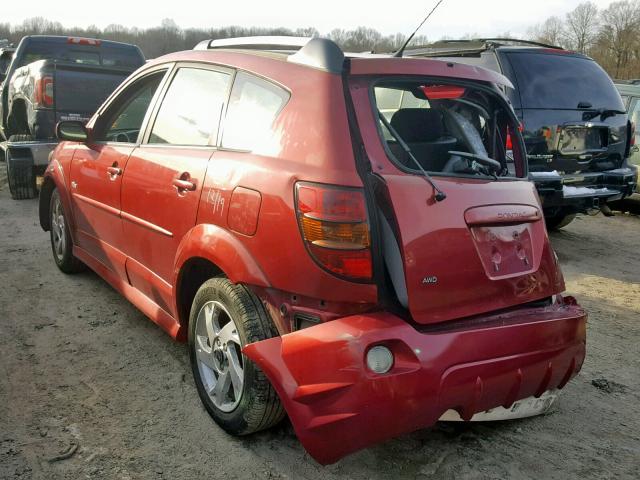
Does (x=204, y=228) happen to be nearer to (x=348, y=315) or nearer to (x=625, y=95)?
(x=348, y=315)

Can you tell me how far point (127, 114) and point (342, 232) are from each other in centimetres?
268

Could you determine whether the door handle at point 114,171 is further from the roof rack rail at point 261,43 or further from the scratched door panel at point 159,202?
the roof rack rail at point 261,43

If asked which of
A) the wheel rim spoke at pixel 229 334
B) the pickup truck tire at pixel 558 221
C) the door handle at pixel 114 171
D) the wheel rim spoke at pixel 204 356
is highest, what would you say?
the door handle at pixel 114 171

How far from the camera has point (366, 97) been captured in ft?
8.12

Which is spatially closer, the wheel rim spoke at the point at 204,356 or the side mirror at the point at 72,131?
the wheel rim spoke at the point at 204,356

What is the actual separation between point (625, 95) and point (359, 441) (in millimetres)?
8783

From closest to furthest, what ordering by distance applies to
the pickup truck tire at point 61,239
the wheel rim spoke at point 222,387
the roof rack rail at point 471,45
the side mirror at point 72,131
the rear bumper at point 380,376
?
the rear bumper at point 380,376, the wheel rim spoke at point 222,387, the side mirror at point 72,131, the pickup truck tire at point 61,239, the roof rack rail at point 471,45

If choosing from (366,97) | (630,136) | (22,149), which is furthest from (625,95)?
(22,149)

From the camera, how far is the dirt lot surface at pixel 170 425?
259cm

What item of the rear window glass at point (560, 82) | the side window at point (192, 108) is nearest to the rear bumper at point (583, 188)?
the rear window glass at point (560, 82)

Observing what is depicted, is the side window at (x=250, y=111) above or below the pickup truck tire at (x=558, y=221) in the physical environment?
above

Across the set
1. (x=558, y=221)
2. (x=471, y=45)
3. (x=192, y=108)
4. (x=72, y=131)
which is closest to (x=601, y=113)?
(x=471, y=45)

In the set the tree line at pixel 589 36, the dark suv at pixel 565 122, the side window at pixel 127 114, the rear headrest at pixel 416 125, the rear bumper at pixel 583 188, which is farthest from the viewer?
the tree line at pixel 589 36

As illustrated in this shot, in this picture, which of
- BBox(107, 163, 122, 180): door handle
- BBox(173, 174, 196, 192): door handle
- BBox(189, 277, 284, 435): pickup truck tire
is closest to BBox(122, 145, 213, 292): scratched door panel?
BBox(173, 174, 196, 192): door handle
